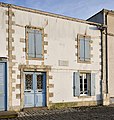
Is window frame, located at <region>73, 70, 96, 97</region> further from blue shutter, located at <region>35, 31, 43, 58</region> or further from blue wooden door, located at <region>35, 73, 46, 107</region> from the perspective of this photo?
blue shutter, located at <region>35, 31, 43, 58</region>

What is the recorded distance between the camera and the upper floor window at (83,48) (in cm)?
1162

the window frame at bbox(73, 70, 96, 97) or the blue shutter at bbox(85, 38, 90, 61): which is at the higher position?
the blue shutter at bbox(85, 38, 90, 61)

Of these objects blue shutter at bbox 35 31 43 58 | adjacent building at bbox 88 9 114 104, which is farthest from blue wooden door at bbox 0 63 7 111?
adjacent building at bbox 88 9 114 104

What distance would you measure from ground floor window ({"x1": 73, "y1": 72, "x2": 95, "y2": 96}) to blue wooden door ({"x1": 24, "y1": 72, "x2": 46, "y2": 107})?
1857 millimetres

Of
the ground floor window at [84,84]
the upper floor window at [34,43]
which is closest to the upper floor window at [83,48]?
the ground floor window at [84,84]

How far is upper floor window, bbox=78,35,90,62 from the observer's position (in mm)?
11617

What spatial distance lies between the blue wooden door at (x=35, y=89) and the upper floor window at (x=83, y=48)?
8.31 feet

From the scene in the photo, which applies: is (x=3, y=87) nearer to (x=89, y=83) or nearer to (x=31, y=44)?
(x=31, y=44)

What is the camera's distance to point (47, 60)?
10609mm

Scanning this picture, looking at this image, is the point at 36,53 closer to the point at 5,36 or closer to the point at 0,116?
the point at 5,36

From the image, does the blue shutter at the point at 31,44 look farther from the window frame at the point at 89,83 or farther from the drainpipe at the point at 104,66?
the drainpipe at the point at 104,66

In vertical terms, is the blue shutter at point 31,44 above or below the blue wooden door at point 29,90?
above

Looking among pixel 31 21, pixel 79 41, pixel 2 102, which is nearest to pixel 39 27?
pixel 31 21

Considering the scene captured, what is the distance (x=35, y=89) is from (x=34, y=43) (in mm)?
2348
